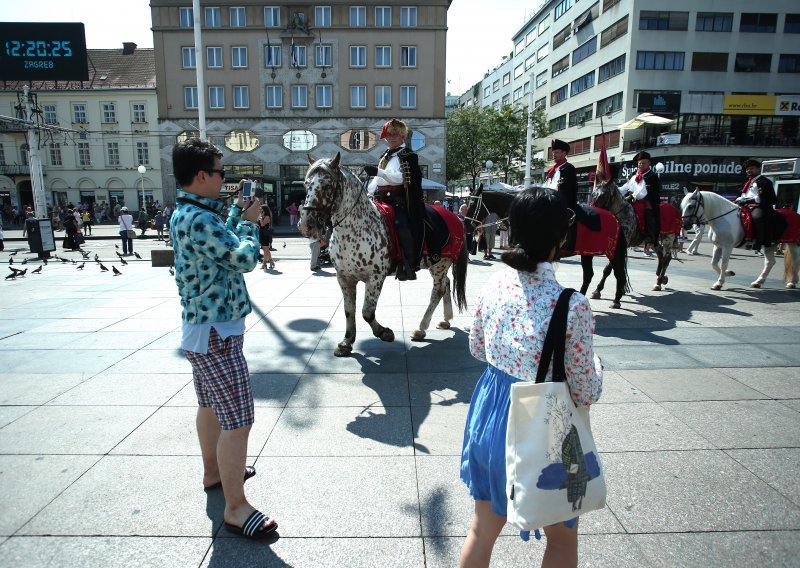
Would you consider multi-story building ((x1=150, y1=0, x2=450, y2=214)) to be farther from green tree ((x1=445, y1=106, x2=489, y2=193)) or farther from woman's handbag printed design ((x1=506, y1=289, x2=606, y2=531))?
woman's handbag printed design ((x1=506, y1=289, x2=606, y2=531))

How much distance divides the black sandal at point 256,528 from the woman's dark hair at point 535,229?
1933 mm

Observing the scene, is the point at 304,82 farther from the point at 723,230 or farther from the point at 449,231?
the point at 449,231

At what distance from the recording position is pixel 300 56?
36781 millimetres

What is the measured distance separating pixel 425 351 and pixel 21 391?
13.6 feet

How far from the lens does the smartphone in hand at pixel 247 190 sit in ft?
9.31

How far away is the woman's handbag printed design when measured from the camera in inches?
65.8

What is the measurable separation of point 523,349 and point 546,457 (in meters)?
0.39

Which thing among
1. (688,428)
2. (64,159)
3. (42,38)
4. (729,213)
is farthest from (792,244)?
(64,159)

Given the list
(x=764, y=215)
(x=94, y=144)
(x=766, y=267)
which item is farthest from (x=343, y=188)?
(x=94, y=144)

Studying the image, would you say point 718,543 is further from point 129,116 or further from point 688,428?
point 129,116

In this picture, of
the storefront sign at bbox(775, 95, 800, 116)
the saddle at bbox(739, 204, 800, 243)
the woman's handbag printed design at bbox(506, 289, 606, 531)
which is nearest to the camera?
the woman's handbag printed design at bbox(506, 289, 606, 531)

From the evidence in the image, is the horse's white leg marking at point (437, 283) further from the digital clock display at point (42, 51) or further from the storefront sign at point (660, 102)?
the storefront sign at point (660, 102)

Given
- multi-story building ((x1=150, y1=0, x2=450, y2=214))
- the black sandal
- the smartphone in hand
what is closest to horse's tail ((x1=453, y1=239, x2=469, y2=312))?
the smartphone in hand

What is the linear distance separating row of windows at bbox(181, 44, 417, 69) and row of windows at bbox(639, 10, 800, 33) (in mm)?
20514
